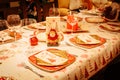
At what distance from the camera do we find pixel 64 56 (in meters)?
1.13

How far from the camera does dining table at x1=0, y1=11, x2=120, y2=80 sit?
96cm

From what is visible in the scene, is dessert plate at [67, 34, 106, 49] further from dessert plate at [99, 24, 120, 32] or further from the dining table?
dessert plate at [99, 24, 120, 32]

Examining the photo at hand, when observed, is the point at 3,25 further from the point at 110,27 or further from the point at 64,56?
the point at 110,27

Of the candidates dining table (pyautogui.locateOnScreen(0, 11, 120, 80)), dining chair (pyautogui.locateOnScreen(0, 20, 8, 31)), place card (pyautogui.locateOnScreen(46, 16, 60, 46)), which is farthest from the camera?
dining chair (pyautogui.locateOnScreen(0, 20, 8, 31))

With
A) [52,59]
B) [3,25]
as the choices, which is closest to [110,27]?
[52,59]

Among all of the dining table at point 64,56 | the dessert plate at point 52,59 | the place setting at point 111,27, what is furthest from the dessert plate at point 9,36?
the place setting at point 111,27

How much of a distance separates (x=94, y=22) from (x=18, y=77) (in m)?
1.23

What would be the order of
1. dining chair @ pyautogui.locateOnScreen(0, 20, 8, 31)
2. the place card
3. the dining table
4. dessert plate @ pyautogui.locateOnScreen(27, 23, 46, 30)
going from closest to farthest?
the dining table, the place card, dining chair @ pyautogui.locateOnScreen(0, 20, 8, 31), dessert plate @ pyautogui.locateOnScreen(27, 23, 46, 30)

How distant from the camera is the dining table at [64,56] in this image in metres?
0.96

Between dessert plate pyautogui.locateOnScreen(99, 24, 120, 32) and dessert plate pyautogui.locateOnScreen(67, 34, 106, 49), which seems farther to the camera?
dessert plate pyautogui.locateOnScreen(99, 24, 120, 32)

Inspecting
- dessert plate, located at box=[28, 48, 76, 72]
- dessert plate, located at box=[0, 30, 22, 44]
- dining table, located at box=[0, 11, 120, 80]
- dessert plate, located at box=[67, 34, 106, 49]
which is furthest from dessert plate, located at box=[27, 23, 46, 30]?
dessert plate, located at box=[28, 48, 76, 72]

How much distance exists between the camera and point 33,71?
0.97 m

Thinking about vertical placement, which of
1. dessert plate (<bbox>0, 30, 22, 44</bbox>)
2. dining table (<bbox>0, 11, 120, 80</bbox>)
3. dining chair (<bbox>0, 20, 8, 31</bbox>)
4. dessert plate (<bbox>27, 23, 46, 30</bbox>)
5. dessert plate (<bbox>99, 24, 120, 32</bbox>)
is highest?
dining chair (<bbox>0, 20, 8, 31</bbox>)

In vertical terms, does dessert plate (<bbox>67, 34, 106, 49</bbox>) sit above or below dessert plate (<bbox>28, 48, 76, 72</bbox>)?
above
